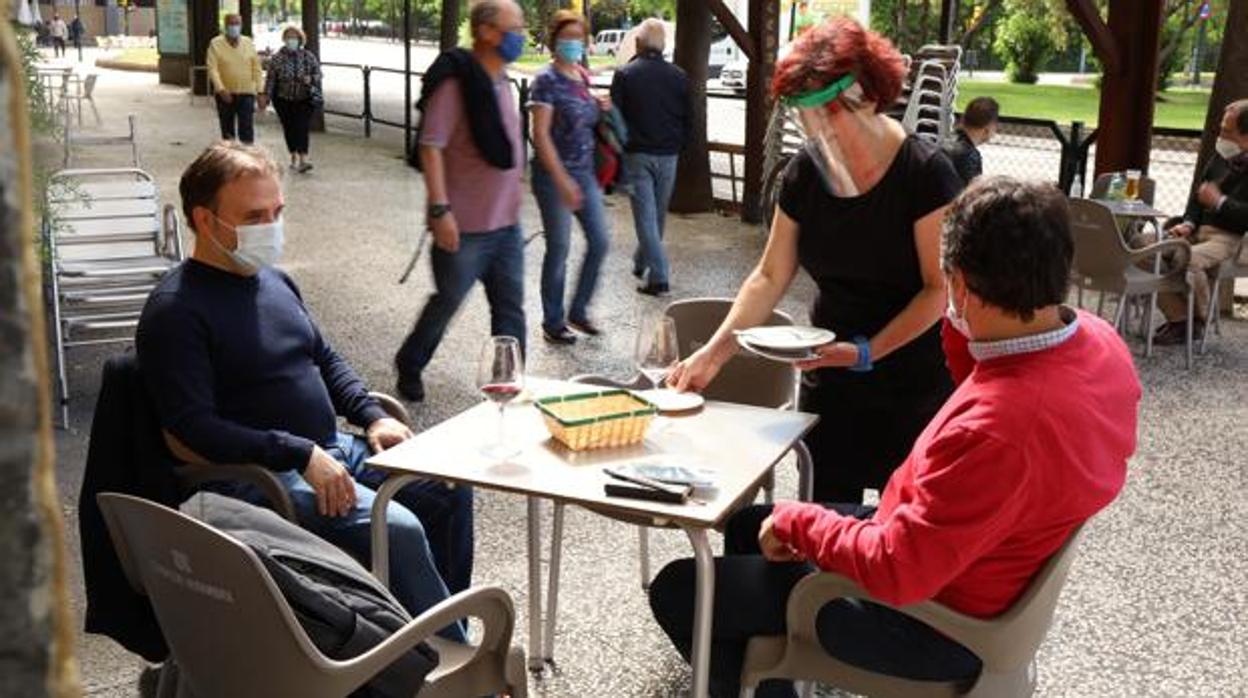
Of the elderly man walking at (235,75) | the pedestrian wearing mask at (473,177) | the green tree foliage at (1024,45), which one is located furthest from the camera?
the green tree foliage at (1024,45)

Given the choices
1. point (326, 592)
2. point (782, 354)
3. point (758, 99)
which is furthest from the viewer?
point (758, 99)

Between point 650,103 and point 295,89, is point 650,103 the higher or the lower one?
the higher one

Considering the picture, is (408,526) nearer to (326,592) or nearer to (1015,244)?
(326,592)

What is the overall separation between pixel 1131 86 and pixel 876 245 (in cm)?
714

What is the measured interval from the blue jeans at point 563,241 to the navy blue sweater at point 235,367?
12.3 ft

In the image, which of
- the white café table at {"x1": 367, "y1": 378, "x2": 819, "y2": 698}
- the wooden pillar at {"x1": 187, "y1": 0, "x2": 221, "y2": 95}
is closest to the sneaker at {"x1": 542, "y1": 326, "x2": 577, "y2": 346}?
the white café table at {"x1": 367, "y1": 378, "x2": 819, "y2": 698}

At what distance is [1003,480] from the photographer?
2.21 meters

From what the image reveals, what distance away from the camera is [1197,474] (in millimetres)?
5543

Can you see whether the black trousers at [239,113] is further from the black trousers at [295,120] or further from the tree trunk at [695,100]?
the tree trunk at [695,100]

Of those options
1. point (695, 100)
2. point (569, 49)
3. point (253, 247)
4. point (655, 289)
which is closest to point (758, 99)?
point (695, 100)

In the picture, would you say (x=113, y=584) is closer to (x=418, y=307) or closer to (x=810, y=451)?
(x=810, y=451)

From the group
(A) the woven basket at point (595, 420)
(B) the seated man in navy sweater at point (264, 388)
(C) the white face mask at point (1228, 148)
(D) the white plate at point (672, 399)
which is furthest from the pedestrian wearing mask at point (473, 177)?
(C) the white face mask at point (1228, 148)

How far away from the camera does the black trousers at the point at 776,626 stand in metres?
2.53

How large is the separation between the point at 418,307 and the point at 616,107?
1820 millimetres
